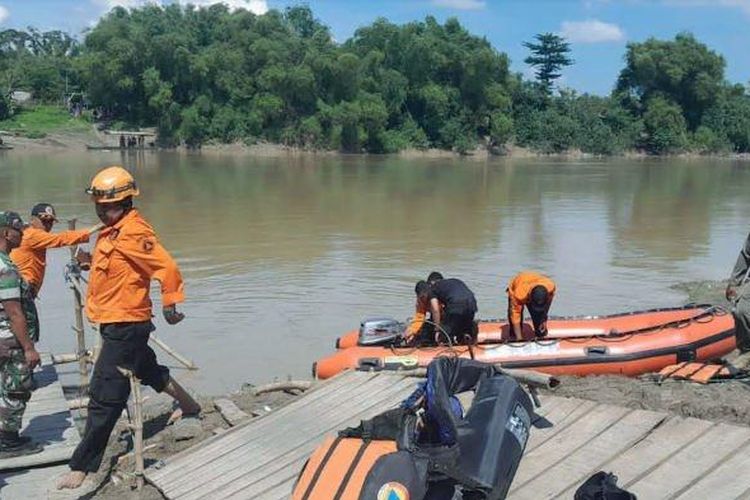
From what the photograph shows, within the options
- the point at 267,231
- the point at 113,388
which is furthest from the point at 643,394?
the point at 267,231

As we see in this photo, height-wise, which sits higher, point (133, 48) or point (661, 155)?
point (133, 48)

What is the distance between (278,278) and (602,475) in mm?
9525

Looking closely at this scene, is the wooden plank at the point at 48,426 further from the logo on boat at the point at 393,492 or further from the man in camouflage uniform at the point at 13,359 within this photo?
the logo on boat at the point at 393,492

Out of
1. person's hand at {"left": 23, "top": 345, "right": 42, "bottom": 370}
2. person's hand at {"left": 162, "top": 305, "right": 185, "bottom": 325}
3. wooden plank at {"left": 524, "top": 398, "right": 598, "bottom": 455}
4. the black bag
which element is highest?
person's hand at {"left": 162, "top": 305, "right": 185, "bottom": 325}

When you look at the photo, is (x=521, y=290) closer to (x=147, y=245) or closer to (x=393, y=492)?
(x=147, y=245)

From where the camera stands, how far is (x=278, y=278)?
12164 mm

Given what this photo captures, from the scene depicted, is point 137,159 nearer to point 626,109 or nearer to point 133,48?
point 133,48

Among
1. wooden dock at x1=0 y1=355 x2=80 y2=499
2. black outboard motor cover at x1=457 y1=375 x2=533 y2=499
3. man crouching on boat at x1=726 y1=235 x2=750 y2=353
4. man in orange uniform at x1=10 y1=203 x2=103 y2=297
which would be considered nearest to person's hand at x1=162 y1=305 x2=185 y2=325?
wooden dock at x1=0 y1=355 x2=80 y2=499

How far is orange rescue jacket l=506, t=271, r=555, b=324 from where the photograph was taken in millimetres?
6688

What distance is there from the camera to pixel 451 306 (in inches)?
255

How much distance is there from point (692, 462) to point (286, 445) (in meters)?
1.96

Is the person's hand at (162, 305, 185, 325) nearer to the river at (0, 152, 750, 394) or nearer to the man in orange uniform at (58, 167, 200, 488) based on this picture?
the man in orange uniform at (58, 167, 200, 488)

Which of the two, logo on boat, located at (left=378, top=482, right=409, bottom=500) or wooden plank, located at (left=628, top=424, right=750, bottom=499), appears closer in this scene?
logo on boat, located at (left=378, top=482, right=409, bottom=500)

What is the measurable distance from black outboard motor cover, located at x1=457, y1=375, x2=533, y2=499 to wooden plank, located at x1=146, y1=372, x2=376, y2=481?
59.6 inches
